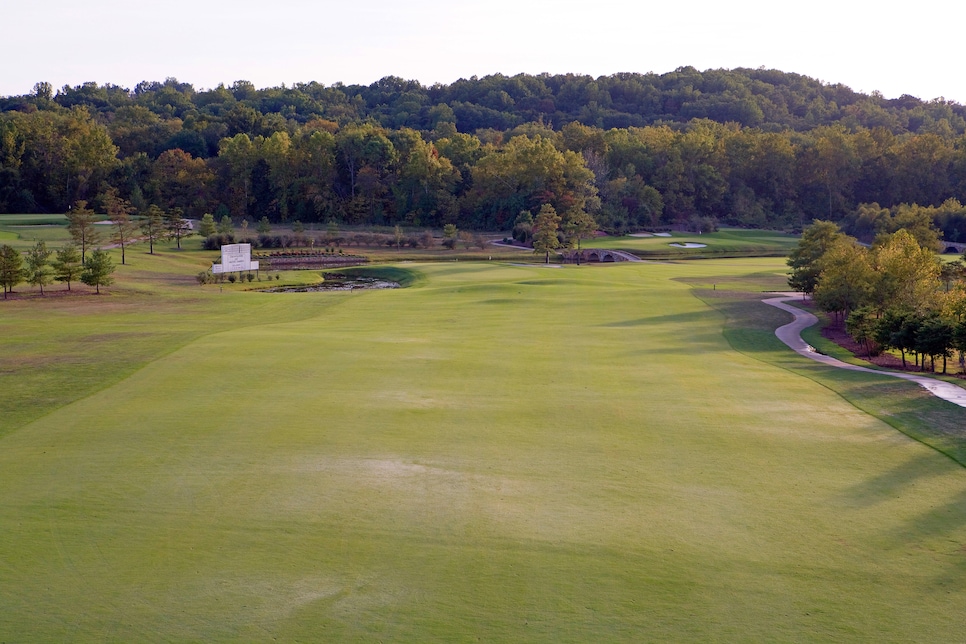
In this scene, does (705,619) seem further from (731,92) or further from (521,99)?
(731,92)

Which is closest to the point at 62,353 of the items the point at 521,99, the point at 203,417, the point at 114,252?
the point at 203,417

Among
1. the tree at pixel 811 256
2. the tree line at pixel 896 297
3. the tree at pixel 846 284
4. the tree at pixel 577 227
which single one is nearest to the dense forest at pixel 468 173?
the tree at pixel 577 227

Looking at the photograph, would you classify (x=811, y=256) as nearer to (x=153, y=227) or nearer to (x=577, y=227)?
Result: (x=577, y=227)

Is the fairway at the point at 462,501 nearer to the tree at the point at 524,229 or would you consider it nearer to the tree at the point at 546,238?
the tree at the point at 546,238

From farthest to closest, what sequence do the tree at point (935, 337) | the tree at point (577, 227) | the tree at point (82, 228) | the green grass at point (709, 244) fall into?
the green grass at point (709, 244) < the tree at point (577, 227) < the tree at point (82, 228) < the tree at point (935, 337)

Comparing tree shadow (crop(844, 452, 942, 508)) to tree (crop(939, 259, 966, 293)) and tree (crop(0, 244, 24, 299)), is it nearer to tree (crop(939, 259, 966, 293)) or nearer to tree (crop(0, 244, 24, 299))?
tree (crop(939, 259, 966, 293))

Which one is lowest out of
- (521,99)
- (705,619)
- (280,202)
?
(705,619)
